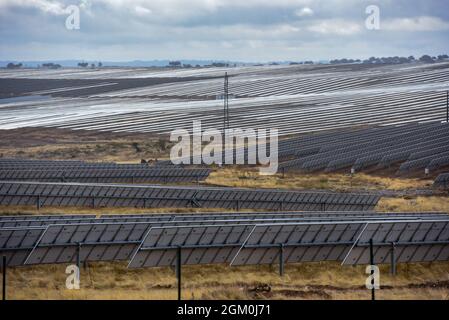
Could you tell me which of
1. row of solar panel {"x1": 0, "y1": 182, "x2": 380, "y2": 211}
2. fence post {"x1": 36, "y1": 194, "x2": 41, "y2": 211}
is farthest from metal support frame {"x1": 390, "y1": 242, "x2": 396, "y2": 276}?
fence post {"x1": 36, "y1": 194, "x2": 41, "y2": 211}

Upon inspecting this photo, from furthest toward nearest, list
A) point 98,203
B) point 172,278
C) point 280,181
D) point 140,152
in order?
1. point 140,152
2. point 280,181
3. point 98,203
4. point 172,278

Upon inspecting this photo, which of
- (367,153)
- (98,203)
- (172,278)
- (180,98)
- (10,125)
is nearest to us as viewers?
(172,278)

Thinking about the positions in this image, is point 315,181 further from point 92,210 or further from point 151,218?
point 151,218

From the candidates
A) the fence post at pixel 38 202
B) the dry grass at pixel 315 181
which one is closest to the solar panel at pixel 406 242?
the fence post at pixel 38 202

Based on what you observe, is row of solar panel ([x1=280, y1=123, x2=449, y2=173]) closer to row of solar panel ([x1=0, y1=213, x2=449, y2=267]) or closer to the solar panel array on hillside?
the solar panel array on hillside

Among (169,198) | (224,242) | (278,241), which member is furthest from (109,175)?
(278,241)

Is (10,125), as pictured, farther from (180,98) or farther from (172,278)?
(172,278)

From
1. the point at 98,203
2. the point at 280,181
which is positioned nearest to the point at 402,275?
the point at 98,203
